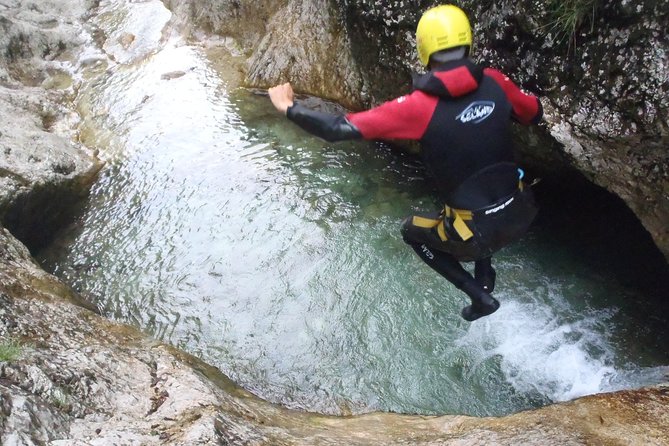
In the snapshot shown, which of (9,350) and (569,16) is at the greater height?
(569,16)

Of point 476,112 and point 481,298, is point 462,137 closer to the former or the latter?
point 476,112

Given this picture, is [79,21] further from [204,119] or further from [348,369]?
[348,369]

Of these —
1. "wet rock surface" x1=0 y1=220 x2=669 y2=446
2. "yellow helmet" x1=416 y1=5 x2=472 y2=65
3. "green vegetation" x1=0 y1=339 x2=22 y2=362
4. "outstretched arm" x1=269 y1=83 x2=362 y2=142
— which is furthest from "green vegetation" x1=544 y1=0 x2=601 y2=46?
"green vegetation" x1=0 y1=339 x2=22 y2=362

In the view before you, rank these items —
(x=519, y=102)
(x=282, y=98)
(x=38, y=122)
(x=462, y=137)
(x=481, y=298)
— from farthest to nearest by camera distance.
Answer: (x=38, y=122), (x=481, y=298), (x=519, y=102), (x=282, y=98), (x=462, y=137)

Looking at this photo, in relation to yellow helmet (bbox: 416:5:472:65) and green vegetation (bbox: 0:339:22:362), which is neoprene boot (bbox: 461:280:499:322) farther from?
green vegetation (bbox: 0:339:22:362)

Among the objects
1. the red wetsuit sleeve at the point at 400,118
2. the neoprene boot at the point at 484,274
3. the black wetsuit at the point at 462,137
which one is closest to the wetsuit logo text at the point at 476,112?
the black wetsuit at the point at 462,137

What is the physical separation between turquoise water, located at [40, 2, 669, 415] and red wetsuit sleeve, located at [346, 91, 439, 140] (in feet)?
7.45

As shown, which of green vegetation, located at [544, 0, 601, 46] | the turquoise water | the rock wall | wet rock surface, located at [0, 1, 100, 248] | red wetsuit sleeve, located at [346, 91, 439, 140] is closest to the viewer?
red wetsuit sleeve, located at [346, 91, 439, 140]

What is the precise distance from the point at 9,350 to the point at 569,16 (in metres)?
4.60

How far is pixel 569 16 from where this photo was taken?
446cm

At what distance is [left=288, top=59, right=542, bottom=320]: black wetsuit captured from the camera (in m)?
3.24

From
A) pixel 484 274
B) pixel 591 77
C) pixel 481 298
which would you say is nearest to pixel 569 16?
pixel 591 77

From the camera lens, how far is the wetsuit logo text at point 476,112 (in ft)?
10.7

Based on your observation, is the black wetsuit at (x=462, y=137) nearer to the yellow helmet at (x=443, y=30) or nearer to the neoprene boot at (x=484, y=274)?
the yellow helmet at (x=443, y=30)
